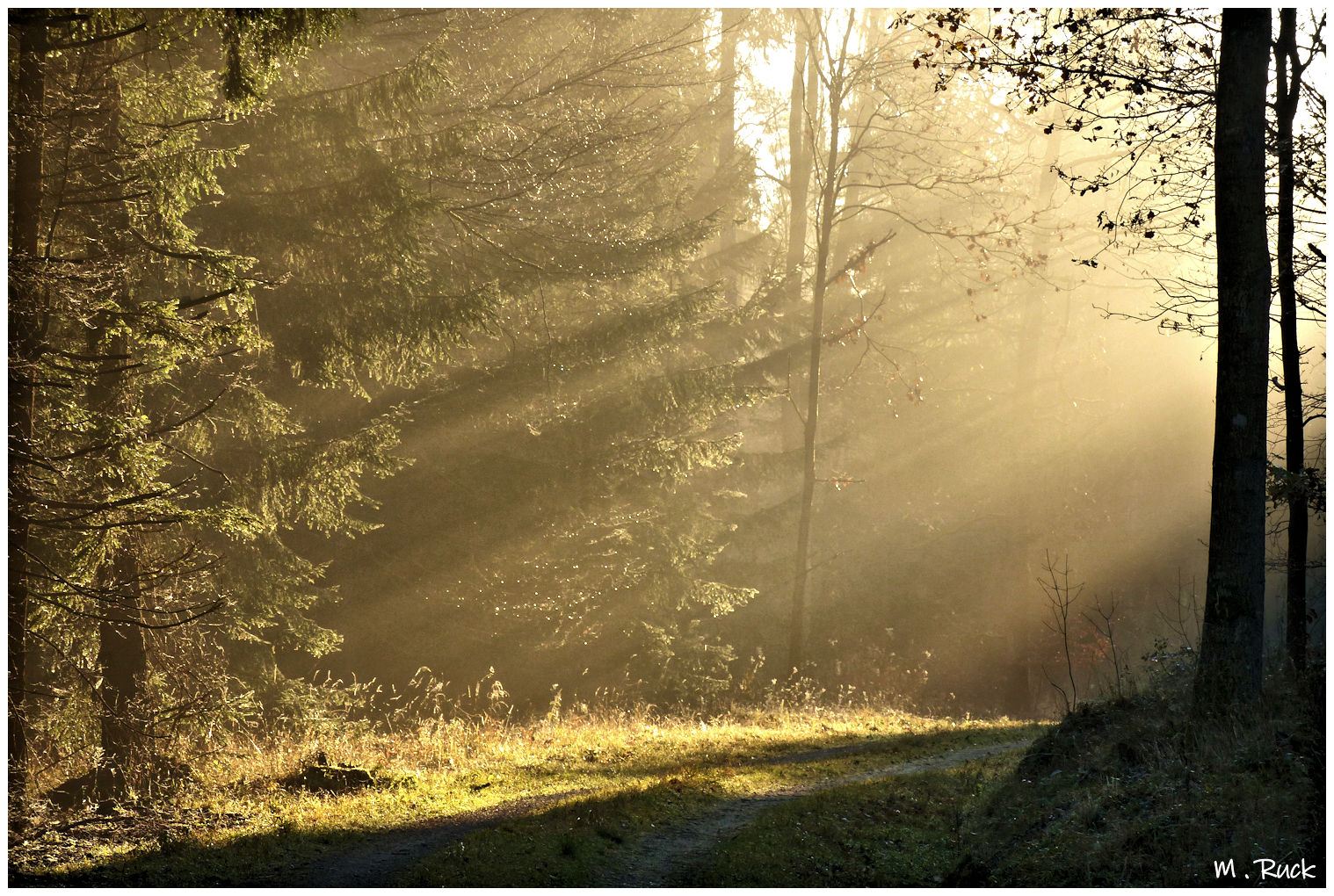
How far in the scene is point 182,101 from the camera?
902 centimetres

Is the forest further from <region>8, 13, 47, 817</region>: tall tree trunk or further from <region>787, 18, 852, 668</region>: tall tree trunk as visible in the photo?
<region>787, 18, 852, 668</region>: tall tree trunk

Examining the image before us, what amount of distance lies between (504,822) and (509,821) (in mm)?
43

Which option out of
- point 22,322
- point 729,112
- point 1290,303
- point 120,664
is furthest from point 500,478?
point 729,112

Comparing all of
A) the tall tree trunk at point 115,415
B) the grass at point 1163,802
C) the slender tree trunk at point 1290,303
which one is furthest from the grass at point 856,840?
the tall tree trunk at point 115,415

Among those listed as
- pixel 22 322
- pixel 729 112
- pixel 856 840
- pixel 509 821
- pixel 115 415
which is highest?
pixel 729 112

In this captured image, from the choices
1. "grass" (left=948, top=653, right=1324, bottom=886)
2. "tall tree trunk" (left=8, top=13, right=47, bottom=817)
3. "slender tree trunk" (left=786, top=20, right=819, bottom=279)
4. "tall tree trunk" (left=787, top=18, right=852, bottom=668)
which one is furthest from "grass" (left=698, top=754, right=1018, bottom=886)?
"slender tree trunk" (left=786, top=20, right=819, bottom=279)

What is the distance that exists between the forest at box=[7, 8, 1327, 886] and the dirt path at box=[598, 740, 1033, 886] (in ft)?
0.16

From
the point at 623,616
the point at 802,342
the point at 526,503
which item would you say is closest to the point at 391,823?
the point at 526,503

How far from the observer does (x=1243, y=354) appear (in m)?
7.48

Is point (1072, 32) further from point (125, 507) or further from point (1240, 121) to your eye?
point (125, 507)

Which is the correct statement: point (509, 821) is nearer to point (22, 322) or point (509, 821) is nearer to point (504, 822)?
point (504, 822)

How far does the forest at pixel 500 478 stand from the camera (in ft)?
22.2

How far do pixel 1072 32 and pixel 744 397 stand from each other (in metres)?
9.48

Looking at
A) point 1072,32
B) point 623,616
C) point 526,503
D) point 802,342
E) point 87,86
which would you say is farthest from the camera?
point 802,342
